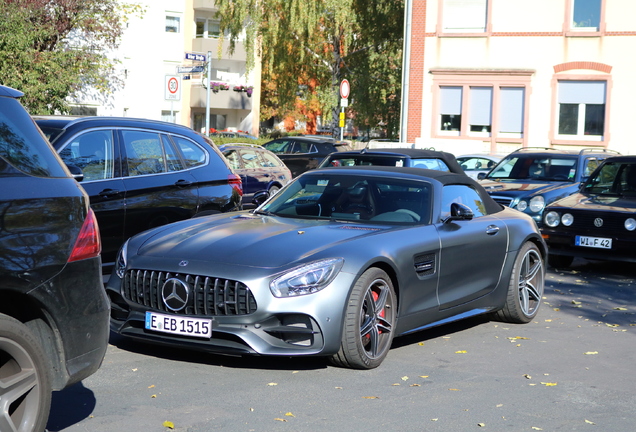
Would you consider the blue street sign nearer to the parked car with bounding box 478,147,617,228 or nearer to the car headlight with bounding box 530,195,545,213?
the parked car with bounding box 478,147,617,228

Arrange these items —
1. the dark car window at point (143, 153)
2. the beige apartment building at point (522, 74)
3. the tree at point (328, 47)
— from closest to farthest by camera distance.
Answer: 1. the dark car window at point (143, 153)
2. the beige apartment building at point (522, 74)
3. the tree at point (328, 47)

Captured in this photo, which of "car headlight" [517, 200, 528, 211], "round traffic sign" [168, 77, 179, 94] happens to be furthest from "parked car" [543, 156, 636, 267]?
"round traffic sign" [168, 77, 179, 94]

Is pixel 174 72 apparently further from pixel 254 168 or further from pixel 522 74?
pixel 254 168

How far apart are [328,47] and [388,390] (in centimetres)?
4157

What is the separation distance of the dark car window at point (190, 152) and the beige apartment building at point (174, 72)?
3586 cm

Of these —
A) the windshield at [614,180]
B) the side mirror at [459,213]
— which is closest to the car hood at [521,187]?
the windshield at [614,180]

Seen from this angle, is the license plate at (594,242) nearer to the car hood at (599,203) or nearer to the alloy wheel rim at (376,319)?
the car hood at (599,203)

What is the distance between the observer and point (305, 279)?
616 centimetres

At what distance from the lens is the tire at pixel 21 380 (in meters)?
4.00

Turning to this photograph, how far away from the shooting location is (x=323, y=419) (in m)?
5.27

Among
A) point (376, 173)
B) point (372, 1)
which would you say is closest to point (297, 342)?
point (376, 173)

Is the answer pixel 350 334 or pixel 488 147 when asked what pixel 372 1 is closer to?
pixel 488 147

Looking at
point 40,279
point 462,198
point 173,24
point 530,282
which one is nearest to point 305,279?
point 40,279

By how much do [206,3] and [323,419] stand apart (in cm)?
5468
